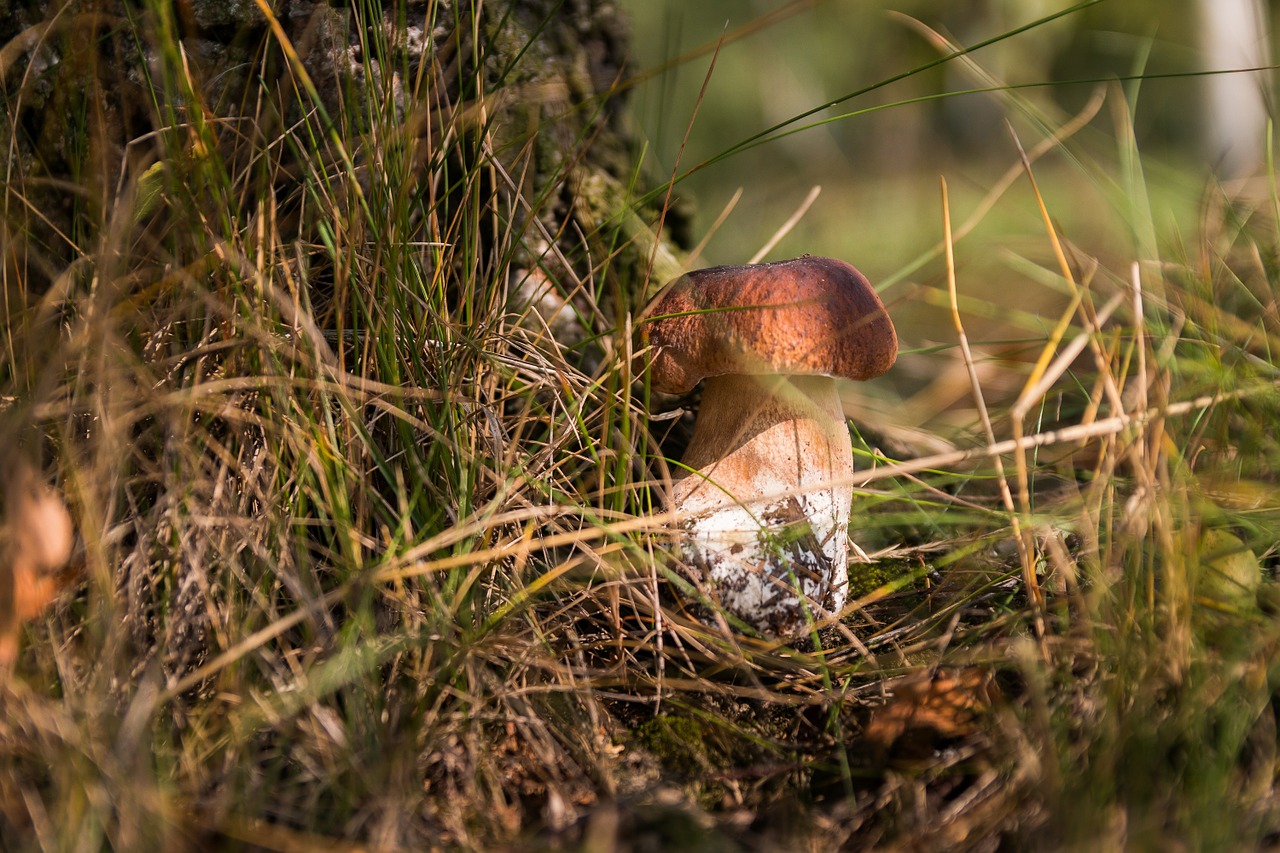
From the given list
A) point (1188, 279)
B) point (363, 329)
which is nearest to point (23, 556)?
point (363, 329)

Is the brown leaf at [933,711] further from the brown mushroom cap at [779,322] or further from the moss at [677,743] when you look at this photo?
the brown mushroom cap at [779,322]

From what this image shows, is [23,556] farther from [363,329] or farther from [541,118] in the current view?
[541,118]

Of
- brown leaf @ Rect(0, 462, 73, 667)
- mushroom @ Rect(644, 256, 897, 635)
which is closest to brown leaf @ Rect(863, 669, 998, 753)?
mushroom @ Rect(644, 256, 897, 635)

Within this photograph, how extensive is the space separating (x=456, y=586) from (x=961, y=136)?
64.2ft

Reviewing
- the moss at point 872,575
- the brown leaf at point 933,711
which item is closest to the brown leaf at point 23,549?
the brown leaf at point 933,711

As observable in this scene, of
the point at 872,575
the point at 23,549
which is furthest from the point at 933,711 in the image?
the point at 23,549

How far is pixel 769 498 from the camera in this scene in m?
1.64

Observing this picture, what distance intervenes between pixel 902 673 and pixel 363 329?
1.17 m

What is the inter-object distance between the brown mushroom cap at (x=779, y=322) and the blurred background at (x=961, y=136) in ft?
0.78

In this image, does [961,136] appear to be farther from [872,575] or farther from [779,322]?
[779,322]

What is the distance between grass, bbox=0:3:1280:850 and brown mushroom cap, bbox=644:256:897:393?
143 mm

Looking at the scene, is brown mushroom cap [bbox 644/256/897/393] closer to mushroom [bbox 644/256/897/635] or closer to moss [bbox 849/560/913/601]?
mushroom [bbox 644/256/897/635]

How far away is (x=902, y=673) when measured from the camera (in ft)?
4.77

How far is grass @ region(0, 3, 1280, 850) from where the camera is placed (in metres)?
1.06
